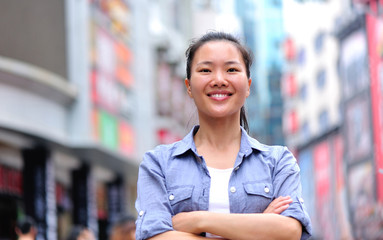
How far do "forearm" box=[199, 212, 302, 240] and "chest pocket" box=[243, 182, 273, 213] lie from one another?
8 cm

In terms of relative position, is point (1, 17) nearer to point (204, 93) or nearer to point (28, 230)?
point (28, 230)

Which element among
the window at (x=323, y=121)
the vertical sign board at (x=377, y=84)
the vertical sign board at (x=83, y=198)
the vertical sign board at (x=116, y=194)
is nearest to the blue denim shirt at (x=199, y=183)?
the vertical sign board at (x=377, y=84)

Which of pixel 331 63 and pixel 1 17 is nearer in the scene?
pixel 1 17

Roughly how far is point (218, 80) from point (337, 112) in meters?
34.2

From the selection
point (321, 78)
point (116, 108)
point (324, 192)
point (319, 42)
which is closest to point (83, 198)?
point (116, 108)

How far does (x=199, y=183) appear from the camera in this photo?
3199 millimetres

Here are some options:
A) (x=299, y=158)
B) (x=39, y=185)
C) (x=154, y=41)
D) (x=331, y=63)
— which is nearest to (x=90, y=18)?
(x=39, y=185)

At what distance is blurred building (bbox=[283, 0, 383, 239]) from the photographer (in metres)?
16.1

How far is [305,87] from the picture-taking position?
46.3 meters

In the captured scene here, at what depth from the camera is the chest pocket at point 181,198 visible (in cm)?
321

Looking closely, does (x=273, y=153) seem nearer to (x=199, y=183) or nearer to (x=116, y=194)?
(x=199, y=183)

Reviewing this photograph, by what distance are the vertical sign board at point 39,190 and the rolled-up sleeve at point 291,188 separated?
1728 cm

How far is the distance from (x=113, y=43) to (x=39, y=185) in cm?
539

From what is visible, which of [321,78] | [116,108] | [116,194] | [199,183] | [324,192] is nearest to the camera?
[199,183]
